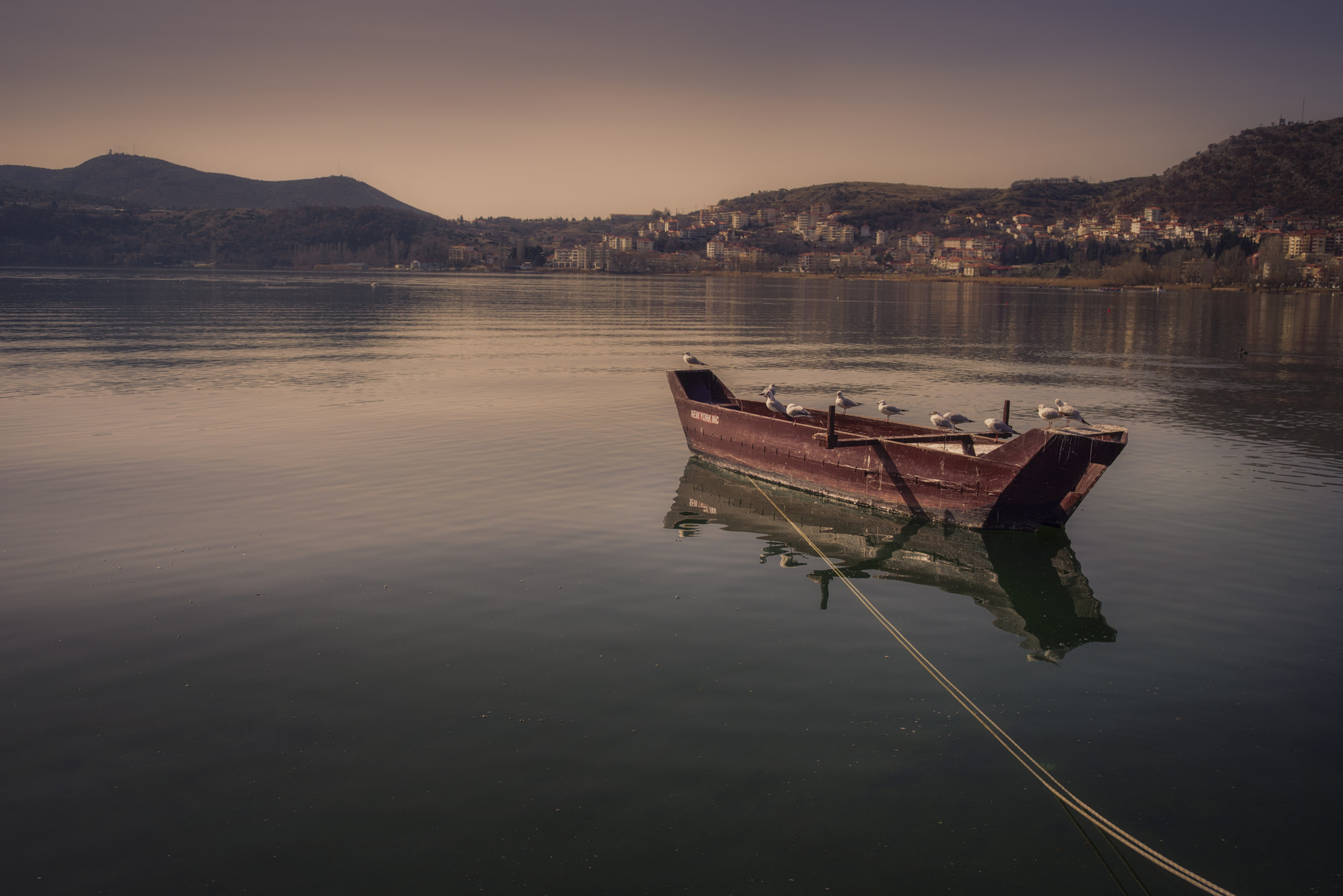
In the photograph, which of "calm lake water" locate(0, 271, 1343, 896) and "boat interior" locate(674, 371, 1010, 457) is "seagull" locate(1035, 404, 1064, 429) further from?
"calm lake water" locate(0, 271, 1343, 896)

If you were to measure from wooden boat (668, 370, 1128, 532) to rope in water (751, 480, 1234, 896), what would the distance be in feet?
13.5

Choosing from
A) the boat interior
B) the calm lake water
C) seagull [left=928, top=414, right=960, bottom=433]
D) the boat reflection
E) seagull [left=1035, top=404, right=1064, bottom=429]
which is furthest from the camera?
seagull [left=928, top=414, right=960, bottom=433]

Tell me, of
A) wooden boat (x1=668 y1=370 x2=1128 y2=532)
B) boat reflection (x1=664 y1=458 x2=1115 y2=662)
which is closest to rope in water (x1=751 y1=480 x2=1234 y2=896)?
boat reflection (x1=664 y1=458 x2=1115 y2=662)

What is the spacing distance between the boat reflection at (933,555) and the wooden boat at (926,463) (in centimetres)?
35

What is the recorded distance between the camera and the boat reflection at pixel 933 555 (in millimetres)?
10930

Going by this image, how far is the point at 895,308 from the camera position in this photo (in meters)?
96.6

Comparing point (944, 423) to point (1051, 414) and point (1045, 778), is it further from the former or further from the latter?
point (1045, 778)

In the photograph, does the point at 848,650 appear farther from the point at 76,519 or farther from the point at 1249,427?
the point at 1249,427

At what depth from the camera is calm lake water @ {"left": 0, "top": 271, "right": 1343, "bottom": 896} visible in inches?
245

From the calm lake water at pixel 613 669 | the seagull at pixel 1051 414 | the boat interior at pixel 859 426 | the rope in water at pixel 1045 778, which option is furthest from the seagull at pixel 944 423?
the rope in water at pixel 1045 778

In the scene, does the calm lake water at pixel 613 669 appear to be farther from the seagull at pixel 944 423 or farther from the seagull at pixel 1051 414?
the seagull at pixel 944 423

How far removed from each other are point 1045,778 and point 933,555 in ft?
21.3

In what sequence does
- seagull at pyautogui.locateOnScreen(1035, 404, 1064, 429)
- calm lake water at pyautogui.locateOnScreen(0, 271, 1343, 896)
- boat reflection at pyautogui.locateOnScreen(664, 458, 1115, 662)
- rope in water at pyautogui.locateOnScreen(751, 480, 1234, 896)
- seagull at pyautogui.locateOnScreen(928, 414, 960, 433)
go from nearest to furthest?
rope in water at pyautogui.locateOnScreen(751, 480, 1234, 896), calm lake water at pyautogui.locateOnScreen(0, 271, 1343, 896), boat reflection at pyautogui.locateOnScreen(664, 458, 1115, 662), seagull at pyautogui.locateOnScreen(1035, 404, 1064, 429), seagull at pyautogui.locateOnScreen(928, 414, 960, 433)

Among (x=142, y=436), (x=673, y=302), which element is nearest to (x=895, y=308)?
(x=673, y=302)
